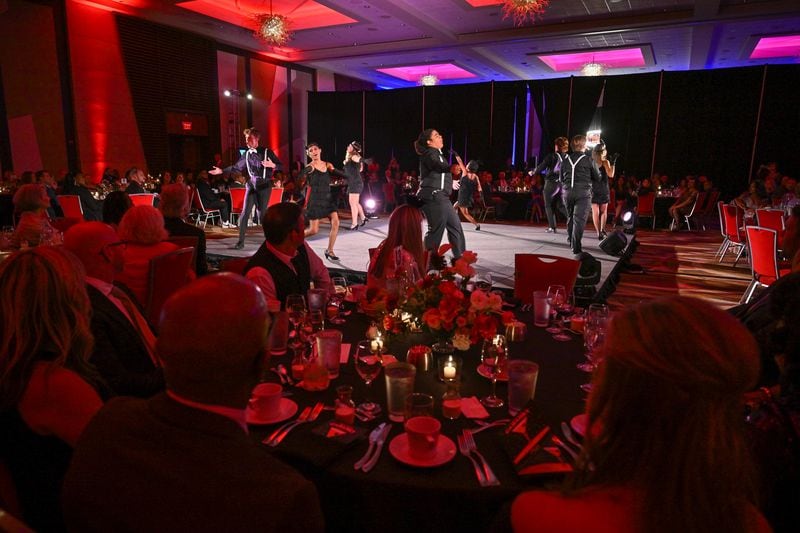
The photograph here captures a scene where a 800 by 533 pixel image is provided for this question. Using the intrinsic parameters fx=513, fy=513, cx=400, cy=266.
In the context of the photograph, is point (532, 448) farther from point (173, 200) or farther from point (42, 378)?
point (173, 200)

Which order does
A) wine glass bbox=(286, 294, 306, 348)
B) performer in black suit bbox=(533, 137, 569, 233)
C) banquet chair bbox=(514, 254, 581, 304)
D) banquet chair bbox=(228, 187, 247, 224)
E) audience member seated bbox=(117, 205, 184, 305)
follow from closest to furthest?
wine glass bbox=(286, 294, 306, 348), audience member seated bbox=(117, 205, 184, 305), banquet chair bbox=(514, 254, 581, 304), performer in black suit bbox=(533, 137, 569, 233), banquet chair bbox=(228, 187, 247, 224)

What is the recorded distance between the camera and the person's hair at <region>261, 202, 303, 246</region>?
108 inches

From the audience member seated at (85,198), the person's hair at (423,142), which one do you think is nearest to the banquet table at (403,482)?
the person's hair at (423,142)

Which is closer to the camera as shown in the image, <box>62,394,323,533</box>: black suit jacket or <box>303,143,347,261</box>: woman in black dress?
<box>62,394,323,533</box>: black suit jacket

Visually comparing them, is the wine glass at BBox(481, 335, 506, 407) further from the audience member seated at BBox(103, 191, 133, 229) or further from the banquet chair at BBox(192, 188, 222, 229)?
the banquet chair at BBox(192, 188, 222, 229)

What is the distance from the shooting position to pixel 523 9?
828 cm

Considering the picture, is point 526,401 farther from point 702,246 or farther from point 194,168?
point 194,168

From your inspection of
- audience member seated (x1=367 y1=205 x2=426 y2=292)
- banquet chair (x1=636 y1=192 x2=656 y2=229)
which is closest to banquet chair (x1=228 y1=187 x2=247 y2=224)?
audience member seated (x1=367 y1=205 x2=426 y2=292)

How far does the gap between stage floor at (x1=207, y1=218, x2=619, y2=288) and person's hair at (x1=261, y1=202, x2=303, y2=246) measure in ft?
10.6

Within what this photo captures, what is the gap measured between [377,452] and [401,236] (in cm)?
186

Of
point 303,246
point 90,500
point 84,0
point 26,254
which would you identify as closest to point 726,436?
point 90,500

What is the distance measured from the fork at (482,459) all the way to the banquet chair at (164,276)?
7.45 ft

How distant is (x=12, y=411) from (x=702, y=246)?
9.57 m

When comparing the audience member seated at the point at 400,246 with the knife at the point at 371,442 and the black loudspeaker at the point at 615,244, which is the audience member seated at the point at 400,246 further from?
the black loudspeaker at the point at 615,244
